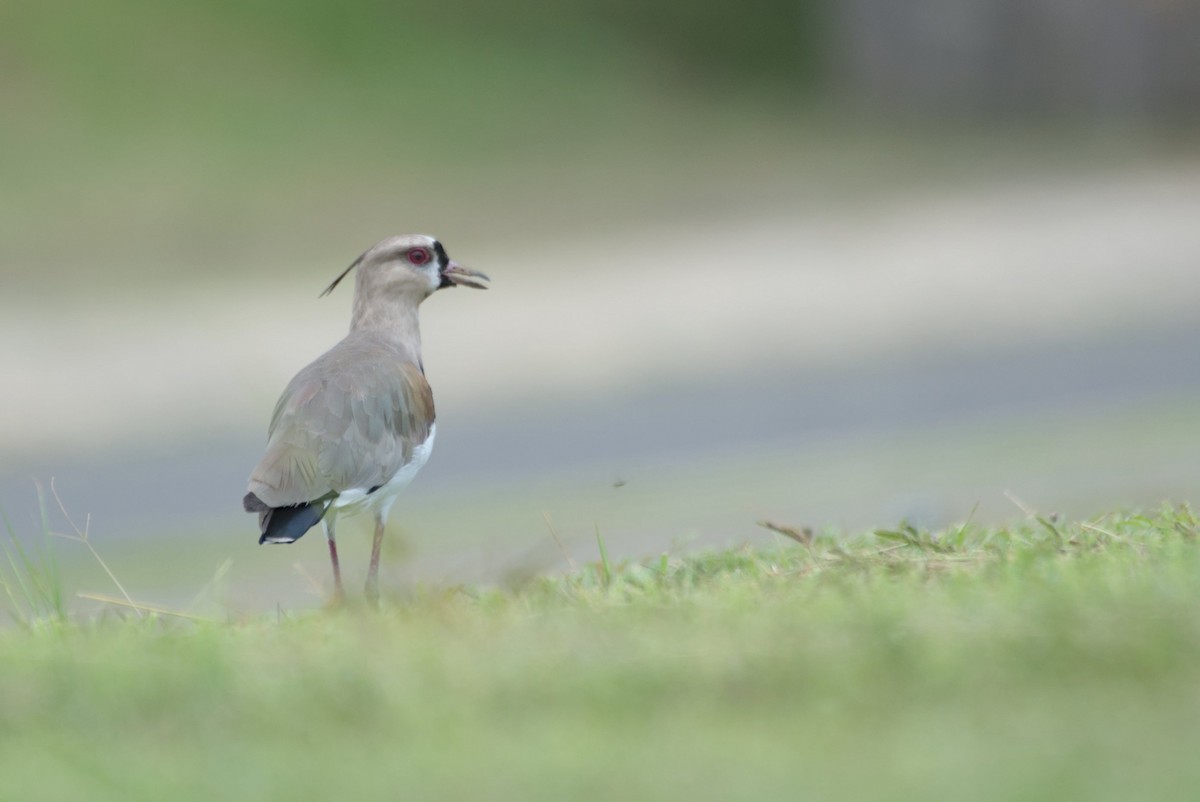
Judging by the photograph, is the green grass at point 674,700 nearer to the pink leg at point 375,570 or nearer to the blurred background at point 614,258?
the pink leg at point 375,570

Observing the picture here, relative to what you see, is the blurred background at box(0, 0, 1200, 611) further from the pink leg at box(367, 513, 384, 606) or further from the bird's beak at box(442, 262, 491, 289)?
the bird's beak at box(442, 262, 491, 289)

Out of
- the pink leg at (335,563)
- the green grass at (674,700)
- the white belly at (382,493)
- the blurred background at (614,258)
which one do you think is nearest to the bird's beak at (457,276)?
the white belly at (382,493)

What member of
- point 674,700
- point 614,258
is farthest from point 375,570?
point 614,258

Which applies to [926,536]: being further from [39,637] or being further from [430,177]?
[430,177]

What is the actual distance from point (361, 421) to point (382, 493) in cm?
28

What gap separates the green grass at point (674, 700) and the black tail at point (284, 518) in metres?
1.40

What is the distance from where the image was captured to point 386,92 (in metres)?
21.0

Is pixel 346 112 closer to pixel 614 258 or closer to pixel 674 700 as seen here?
pixel 614 258

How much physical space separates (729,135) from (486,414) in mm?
8794

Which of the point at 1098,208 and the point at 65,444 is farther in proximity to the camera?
the point at 1098,208

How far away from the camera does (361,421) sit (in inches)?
243

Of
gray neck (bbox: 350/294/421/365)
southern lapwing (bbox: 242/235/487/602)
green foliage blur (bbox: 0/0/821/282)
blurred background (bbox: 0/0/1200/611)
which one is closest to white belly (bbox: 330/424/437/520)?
southern lapwing (bbox: 242/235/487/602)

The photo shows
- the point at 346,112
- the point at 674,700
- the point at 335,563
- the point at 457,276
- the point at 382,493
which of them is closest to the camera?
the point at 674,700

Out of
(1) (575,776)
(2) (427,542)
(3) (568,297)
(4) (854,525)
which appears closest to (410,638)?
(1) (575,776)
